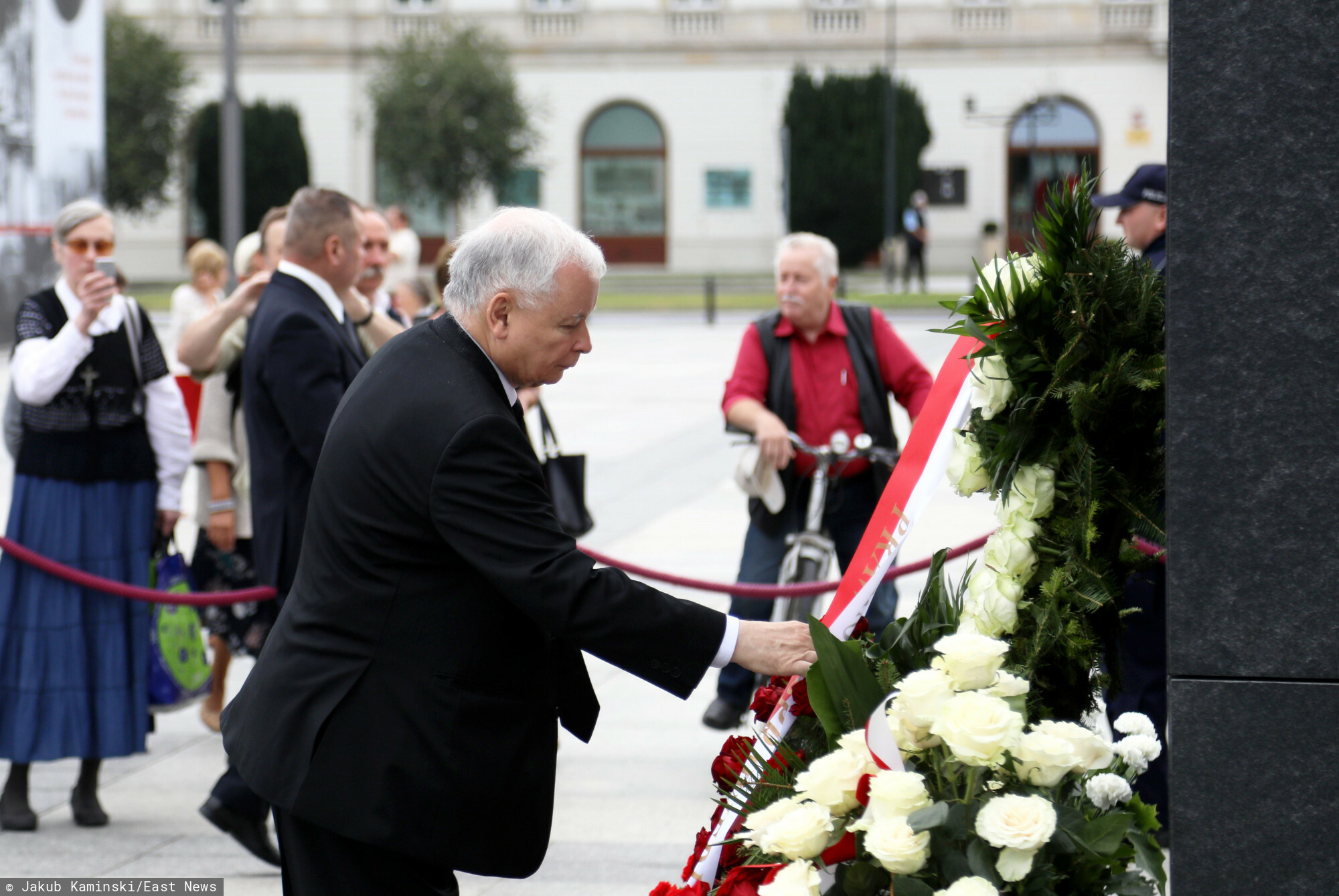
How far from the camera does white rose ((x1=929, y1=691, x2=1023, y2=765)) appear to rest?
214cm

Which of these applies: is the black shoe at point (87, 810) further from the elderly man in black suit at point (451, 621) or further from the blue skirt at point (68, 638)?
the elderly man in black suit at point (451, 621)

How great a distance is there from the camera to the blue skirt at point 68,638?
4.89m

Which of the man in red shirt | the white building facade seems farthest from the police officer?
the white building facade

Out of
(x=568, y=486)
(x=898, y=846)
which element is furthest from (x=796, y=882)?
Result: (x=568, y=486)

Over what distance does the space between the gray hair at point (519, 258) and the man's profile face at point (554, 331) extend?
0.6 inches

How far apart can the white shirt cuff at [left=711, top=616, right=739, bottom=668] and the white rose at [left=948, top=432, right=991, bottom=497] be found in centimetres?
45

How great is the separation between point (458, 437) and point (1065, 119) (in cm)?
4487

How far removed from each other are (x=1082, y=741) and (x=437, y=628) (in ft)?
3.41

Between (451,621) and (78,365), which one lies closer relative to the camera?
(451,621)

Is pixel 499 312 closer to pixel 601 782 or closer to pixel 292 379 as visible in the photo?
pixel 292 379

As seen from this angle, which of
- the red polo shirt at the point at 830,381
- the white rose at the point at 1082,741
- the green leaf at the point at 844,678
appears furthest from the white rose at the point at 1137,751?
the red polo shirt at the point at 830,381

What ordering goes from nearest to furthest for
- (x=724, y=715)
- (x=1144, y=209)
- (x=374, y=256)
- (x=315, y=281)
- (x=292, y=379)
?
(x=292, y=379)
(x=315, y=281)
(x=1144, y=209)
(x=724, y=715)
(x=374, y=256)

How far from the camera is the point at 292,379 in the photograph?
14.4ft

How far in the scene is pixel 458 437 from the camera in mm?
2500
